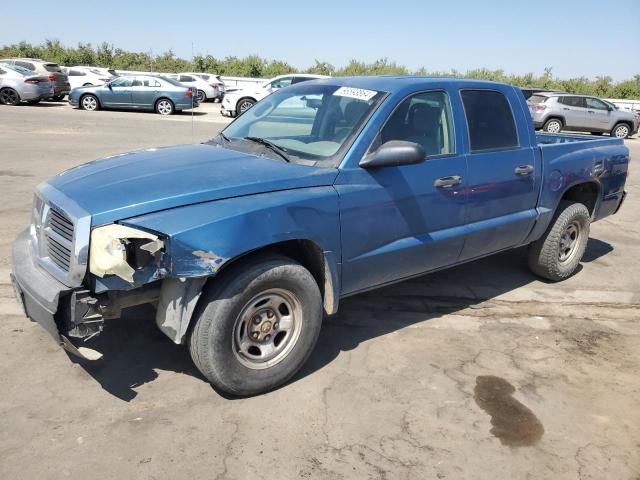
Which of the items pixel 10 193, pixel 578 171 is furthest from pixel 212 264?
pixel 10 193

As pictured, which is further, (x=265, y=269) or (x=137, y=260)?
(x=265, y=269)

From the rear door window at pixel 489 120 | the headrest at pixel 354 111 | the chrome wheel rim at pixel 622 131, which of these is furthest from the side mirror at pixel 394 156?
the chrome wheel rim at pixel 622 131

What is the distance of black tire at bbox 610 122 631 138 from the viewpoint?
22.4m

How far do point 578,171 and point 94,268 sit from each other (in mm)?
4439

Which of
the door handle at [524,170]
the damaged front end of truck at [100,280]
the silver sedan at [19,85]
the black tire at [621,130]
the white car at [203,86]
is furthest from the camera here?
the white car at [203,86]

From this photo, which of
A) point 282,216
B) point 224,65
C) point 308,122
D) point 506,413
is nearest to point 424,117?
point 308,122

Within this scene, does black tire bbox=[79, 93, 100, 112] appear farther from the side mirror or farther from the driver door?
the side mirror

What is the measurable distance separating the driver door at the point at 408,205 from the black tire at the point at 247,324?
14.9 inches

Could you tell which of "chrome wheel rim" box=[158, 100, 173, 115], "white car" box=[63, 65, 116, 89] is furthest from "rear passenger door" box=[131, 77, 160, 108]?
"white car" box=[63, 65, 116, 89]

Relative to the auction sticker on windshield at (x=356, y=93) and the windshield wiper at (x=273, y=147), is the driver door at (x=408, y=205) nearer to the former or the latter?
the auction sticker on windshield at (x=356, y=93)

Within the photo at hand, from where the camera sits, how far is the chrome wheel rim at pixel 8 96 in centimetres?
2092

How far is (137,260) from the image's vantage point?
9.07ft

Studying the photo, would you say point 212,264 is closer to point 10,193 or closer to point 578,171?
point 578,171

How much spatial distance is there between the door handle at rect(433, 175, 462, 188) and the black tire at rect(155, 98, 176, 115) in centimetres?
1956
